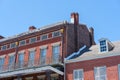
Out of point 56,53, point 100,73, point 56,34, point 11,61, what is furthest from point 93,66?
point 11,61

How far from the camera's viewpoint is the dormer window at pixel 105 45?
24503 mm

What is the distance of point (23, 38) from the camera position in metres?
31.7

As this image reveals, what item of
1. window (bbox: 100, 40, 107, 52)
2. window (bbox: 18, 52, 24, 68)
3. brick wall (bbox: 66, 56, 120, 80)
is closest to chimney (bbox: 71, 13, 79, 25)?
window (bbox: 100, 40, 107, 52)

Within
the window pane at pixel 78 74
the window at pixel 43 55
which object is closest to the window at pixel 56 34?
the window at pixel 43 55

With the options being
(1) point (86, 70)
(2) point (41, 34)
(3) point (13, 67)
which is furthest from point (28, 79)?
(1) point (86, 70)

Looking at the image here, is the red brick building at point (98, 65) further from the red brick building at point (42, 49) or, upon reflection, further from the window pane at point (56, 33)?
the window pane at point (56, 33)

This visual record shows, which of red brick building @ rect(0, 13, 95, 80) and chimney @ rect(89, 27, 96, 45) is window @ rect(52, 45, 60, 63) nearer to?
red brick building @ rect(0, 13, 95, 80)

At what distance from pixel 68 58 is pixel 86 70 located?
2571 millimetres

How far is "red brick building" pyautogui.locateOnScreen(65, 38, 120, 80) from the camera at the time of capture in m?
22.6

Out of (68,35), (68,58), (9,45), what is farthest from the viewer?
(9,45)

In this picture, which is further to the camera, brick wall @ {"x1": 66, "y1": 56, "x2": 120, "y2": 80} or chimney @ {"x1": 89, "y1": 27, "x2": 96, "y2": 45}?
chimney @ {"x1": 89, "y1": 27, "x2": 96, "y2": 45}

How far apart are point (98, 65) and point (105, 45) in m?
2.34

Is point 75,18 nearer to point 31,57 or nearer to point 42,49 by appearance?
point 42,49

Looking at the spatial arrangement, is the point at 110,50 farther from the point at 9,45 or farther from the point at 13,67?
the point at 9,45
